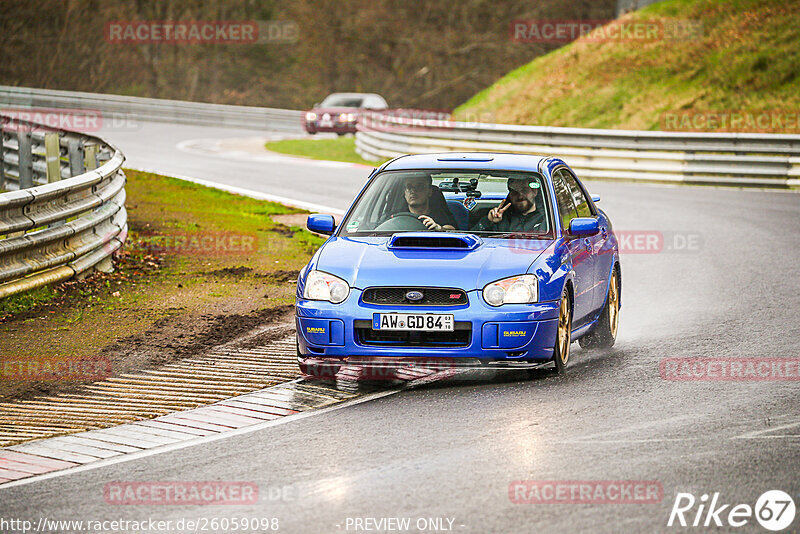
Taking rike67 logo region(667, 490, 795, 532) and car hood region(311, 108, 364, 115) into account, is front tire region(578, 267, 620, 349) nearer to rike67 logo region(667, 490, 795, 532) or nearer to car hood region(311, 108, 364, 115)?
rike67 logo region(667, 490, 795, 532)

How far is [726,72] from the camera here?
32469 mm

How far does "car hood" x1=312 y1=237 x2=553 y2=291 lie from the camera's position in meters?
7.93

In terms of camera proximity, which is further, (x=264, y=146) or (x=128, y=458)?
(x=264, y=146)

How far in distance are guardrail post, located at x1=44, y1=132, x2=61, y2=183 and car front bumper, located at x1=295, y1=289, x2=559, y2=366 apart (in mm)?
9413

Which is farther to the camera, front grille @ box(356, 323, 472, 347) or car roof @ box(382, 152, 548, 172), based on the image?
car roof @ box(382, 152, 548, 172)

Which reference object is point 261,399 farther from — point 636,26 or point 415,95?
point 415,95

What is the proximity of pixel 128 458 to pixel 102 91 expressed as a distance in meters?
55.0

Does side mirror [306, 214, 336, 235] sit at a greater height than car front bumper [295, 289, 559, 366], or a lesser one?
greater

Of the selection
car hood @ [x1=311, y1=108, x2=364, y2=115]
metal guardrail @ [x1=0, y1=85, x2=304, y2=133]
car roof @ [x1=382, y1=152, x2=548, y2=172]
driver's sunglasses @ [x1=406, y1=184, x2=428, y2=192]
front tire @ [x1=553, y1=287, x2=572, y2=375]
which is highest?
car roof @ [x1=382, y1=152, x2=548, y2=172]

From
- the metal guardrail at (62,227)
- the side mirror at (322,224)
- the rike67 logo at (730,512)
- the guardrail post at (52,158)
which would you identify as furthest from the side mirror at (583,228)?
the guardrail post at (52,158)

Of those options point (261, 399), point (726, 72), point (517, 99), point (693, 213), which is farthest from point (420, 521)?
point (517, 99)

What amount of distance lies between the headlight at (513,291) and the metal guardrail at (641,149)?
17687mm

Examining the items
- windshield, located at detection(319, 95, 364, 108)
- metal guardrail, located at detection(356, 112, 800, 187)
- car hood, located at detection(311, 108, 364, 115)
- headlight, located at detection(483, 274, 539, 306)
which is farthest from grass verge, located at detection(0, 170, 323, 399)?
windshield, located at detection(319, 95, 364, 108)

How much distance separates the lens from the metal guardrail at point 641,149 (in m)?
24.5
